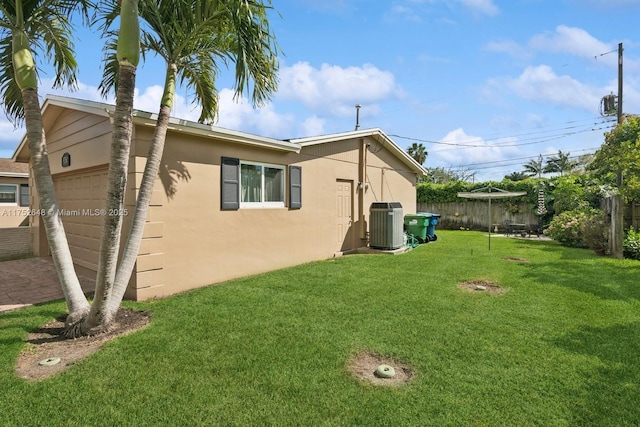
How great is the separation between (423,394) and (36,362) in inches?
152

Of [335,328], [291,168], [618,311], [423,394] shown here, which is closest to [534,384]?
[423,394]

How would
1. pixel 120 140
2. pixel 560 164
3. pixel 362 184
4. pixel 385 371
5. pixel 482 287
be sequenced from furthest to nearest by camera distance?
1. pixel 560 164
2. pixel 362 184
3. pixel 482 287
4. pixel 120 140
5. pixel 385 371

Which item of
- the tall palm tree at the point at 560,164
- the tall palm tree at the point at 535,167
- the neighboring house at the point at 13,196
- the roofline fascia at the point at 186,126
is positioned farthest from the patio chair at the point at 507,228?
the tall palm tree at the point at 535,167

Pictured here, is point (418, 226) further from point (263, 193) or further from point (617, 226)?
point (263, 193)

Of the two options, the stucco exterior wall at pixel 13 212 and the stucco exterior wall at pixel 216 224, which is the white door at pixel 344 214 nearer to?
the stucco exterior wall at pixel 216 224

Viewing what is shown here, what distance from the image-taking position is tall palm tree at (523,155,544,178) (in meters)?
43.8

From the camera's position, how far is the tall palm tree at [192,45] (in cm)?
439

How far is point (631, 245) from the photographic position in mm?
9172

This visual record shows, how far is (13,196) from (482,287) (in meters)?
21.4

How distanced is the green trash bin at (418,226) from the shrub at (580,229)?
4.79 metres

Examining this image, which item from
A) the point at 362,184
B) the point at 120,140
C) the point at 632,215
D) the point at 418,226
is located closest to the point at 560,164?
the point at 632,215

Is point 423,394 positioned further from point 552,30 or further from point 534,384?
point 552,30

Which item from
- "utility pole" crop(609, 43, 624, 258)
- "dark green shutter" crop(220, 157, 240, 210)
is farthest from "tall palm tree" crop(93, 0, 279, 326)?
"utility pole" crop(609, 43, 624, 258)

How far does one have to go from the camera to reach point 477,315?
15.9 feet
